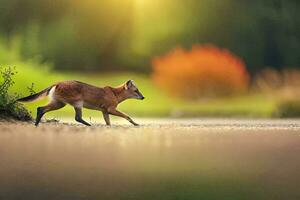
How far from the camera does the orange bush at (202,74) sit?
Answer: 754 cm

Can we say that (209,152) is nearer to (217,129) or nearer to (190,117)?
(217,129)

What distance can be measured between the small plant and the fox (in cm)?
42

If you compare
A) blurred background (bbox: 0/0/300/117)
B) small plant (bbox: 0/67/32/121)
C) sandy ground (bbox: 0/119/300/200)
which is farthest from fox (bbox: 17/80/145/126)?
blurred background (bbox: 0/0/300/117)

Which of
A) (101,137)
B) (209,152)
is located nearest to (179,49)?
(101,137)

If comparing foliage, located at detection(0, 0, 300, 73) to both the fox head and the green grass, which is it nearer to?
the green grass

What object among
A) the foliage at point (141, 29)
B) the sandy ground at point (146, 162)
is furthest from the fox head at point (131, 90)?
the foliage at point (141, 29)

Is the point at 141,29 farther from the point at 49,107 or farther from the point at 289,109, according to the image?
the point at 49,107

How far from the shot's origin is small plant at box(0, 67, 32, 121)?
651 cm

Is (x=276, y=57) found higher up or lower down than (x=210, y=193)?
higher up

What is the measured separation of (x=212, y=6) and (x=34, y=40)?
2.20 meters

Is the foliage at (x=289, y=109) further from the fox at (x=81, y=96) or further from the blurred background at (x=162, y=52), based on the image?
the fox at (x=81, y=96)

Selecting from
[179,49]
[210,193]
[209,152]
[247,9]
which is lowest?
[210,193]

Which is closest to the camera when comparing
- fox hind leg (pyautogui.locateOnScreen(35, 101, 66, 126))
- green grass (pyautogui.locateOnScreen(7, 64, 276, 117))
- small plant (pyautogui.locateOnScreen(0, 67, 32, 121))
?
fox hind leg (pyautogui.locateOnScreen(35, 101, 66, 126))

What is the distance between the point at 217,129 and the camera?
6.39 m
